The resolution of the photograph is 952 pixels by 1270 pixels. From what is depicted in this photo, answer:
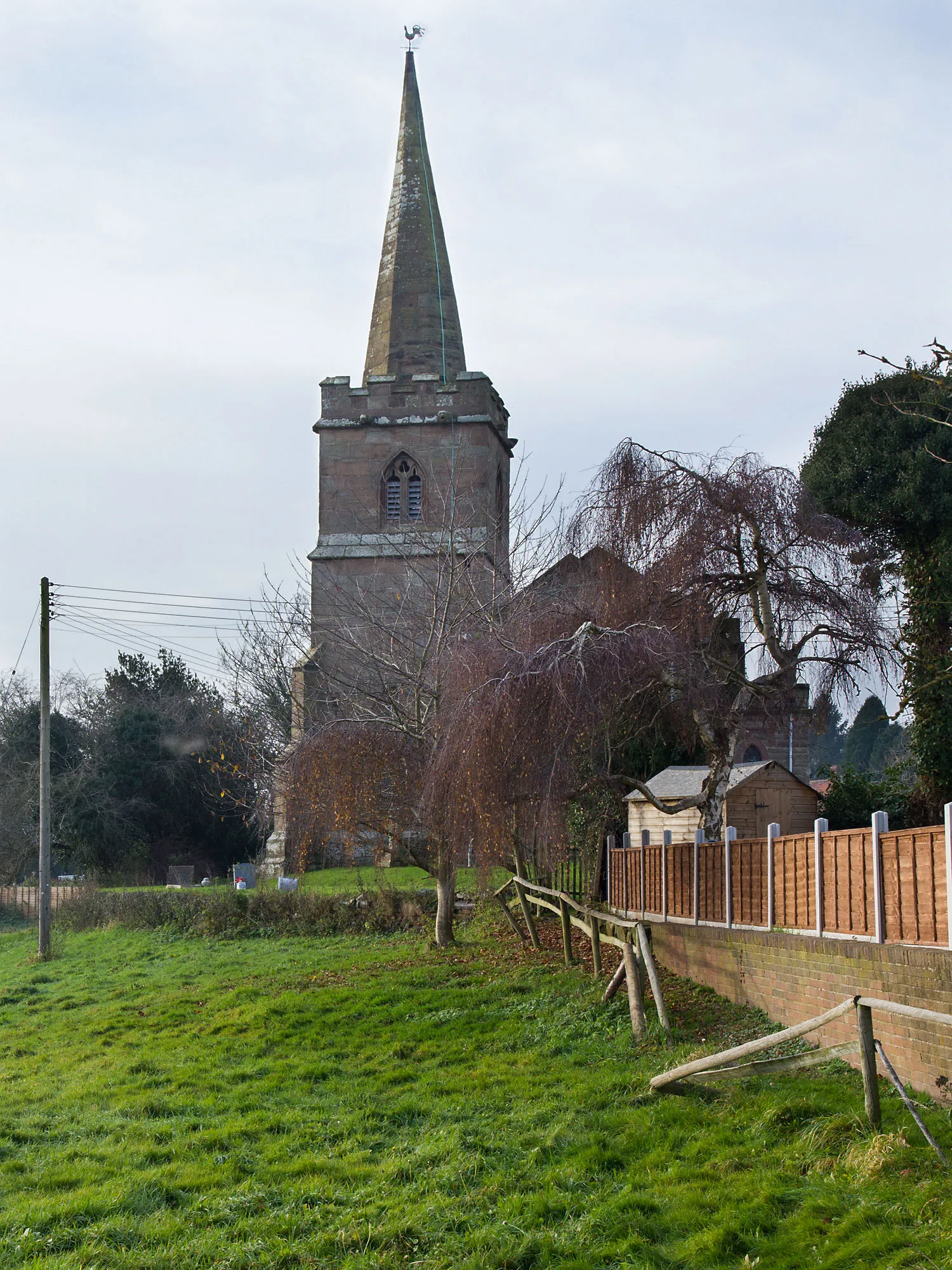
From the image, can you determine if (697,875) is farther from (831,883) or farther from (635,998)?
(635,998)

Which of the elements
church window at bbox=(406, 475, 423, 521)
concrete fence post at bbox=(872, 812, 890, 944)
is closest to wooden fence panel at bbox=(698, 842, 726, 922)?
concrete fence post at bbox=(872, 812, 890, 944)

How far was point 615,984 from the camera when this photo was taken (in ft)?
40.5

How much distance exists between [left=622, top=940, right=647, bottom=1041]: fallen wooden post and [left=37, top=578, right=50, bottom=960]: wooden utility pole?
15.8m

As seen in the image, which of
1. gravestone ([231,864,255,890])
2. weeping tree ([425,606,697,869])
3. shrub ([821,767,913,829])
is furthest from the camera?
gravestone ([231,864,255,890])

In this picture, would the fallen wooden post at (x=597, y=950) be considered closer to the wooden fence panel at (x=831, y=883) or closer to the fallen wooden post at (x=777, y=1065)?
the wooden fence panel at (x=831, y=883)

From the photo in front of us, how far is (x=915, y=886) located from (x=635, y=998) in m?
2.86

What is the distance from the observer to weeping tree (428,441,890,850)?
13.5 metres

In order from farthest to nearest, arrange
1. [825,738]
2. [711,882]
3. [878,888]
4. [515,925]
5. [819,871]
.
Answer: [825,738] → [515,925] → [711,882] → [819,871] → [878,888]

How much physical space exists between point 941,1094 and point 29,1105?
26.9 ft

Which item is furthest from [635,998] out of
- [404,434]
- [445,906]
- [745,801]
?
[404,434]

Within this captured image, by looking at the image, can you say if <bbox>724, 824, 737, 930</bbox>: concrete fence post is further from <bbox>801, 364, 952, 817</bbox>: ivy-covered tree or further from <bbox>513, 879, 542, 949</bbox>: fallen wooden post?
<bbox>801, 364, 952, 817</bbox>: ivy-covered tree

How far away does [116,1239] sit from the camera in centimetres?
803

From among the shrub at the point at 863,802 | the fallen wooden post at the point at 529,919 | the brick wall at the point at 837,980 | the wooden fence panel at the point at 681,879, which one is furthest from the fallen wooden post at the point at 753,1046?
the shrub at the point at 863,802

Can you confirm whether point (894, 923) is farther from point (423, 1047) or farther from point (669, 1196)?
point (423, 1047)
